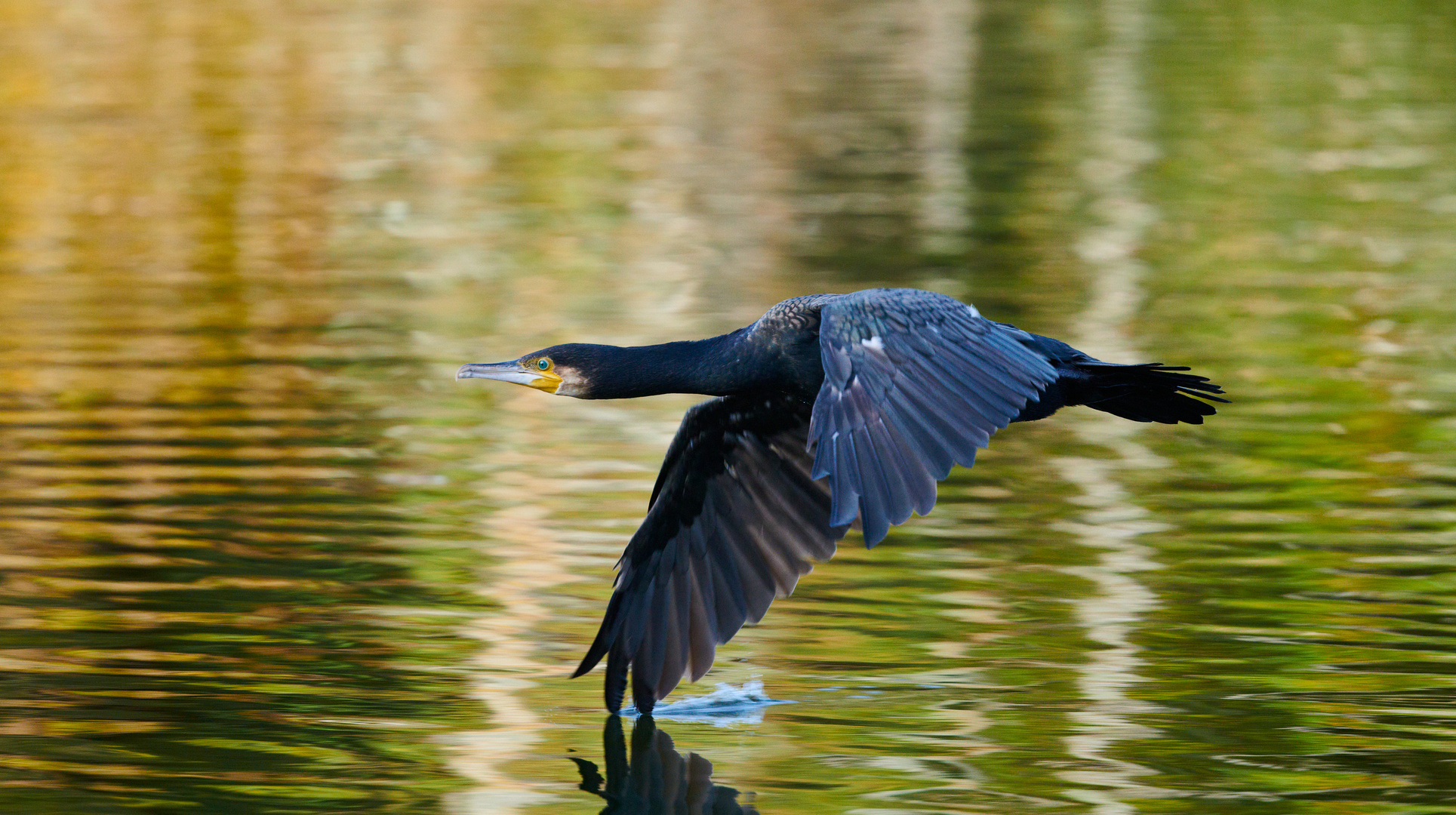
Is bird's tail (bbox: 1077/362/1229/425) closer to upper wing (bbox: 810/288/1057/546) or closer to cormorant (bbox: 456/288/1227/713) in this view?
cormorant (bbox: 456/288/1227/713)

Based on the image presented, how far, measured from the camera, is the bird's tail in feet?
25.6

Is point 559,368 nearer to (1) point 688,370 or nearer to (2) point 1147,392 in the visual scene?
(1) point 688,370

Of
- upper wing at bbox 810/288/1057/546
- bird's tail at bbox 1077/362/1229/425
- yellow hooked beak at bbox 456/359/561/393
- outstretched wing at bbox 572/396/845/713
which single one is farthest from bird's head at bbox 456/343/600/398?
bird's tail at bbox 1077/362/1229/425

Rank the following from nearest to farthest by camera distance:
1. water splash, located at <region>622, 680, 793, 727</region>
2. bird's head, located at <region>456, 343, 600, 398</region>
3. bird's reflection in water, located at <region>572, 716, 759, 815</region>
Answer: bird's reflection in water, located at <region>572, 716, 759, 815</region>
water splash, located at <region>622, 680, 793, 727</region>
bird's head, located at <region>456, 343, 600, 398</region>

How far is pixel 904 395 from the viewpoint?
688 centimetres

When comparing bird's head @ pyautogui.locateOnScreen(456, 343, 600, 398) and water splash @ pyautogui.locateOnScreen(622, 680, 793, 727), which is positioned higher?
bird's head @ pyautogui.locateOnScreen(456, 343, 600, 398)

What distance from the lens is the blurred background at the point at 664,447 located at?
725 cm

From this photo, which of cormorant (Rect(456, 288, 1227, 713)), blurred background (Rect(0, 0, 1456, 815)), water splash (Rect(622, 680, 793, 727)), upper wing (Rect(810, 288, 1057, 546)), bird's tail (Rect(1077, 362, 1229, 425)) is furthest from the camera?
bird's tail (Rect(1077, 362, 1229, 425))

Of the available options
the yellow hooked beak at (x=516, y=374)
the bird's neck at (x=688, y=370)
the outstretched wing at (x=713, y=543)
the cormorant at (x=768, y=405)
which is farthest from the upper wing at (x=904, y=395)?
the yellow hooked beak at (x=516, y=374)

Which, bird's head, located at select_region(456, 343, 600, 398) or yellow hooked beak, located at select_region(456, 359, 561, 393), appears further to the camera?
bird's head, located at select_region(456, 343, 600, 398)

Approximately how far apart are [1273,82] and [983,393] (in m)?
26.4

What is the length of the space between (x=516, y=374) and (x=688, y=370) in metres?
0.68

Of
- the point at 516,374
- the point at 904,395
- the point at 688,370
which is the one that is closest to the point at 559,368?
the point at 516,374

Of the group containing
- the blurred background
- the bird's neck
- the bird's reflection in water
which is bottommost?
the bird's reflection in water
